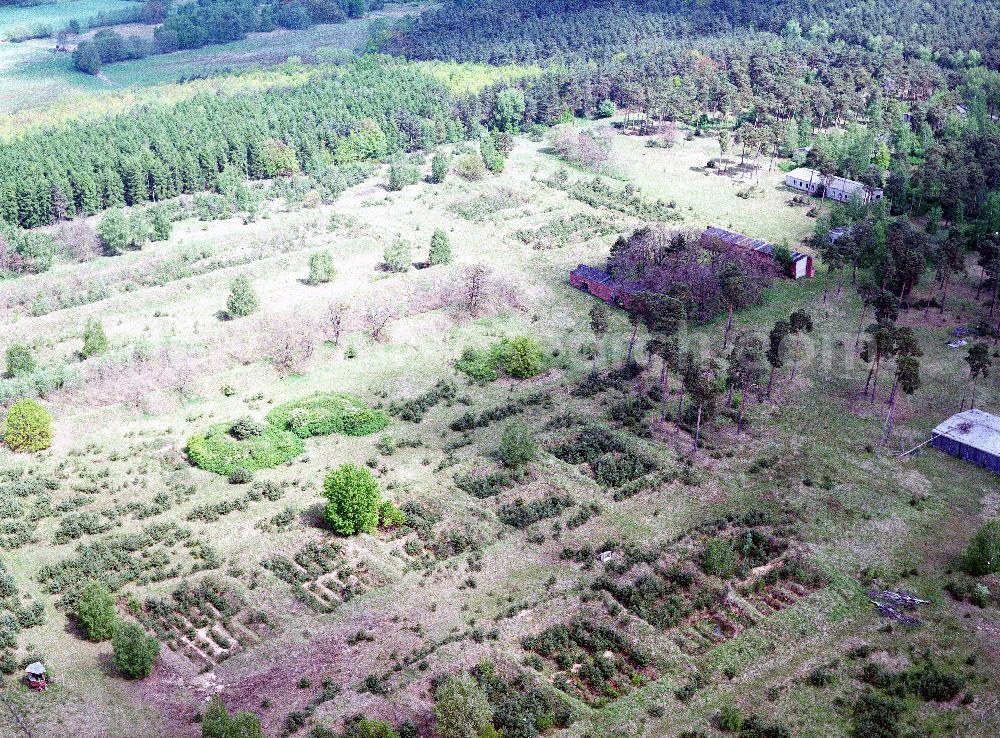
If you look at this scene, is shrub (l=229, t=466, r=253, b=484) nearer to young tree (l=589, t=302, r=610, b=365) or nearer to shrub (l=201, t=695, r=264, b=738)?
shrub (l=201, t=695, r=264, b=738)

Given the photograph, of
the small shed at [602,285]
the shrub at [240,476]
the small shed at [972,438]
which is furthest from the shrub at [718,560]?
the small shed at [602,285]

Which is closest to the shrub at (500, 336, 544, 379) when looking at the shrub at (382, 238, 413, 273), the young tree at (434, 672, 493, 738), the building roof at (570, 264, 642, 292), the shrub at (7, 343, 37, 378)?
the building roof at (570, 264, 642, 292)

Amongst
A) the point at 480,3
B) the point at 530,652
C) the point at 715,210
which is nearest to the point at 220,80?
the point at 480,3

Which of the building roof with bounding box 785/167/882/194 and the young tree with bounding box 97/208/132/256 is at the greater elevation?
the young tree with bounding box 97/208/132/256

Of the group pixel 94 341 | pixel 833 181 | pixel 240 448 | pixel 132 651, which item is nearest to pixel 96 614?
pixel 132 651

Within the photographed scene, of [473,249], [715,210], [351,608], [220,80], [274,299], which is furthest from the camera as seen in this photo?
[220,80]

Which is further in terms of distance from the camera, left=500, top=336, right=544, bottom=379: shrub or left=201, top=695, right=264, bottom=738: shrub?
left=500, top=336, right=544, bottom=379: shrub

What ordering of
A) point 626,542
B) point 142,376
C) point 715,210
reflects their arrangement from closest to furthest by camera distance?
1. point 626,542
2. point 142,376
3. point 715,210

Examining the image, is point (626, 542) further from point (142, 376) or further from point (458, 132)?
point (458, 132)
